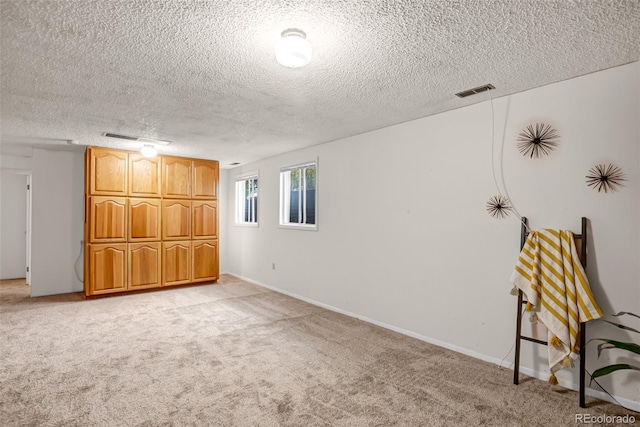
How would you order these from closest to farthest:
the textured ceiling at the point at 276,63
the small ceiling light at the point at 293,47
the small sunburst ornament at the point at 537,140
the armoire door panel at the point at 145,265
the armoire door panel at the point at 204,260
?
the textured ceiling at the point at 276,63, the small ceiling light at the point at 293,47, the small sunburst ornament at the point at 537,140, the armoire door panel at the point at 145,265, the armoire door panel at the point at 204,260

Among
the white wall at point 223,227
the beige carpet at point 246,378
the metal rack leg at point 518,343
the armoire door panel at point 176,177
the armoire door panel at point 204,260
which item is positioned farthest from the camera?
the white wall at point 223,227

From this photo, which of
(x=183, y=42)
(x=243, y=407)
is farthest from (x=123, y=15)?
(x=243, y=407)

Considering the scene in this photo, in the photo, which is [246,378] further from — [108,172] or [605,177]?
[108,172]

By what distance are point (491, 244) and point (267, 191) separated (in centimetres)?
394

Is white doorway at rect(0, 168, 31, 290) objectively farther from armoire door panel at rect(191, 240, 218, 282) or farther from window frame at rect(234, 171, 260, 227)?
window frame at rect(234, 171, 260, 227)

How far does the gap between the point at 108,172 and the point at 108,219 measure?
72 centimetres

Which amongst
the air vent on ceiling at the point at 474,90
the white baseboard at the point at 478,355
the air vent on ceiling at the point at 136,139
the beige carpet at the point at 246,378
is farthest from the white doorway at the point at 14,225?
the air vent on ceiling at the point at 474,90

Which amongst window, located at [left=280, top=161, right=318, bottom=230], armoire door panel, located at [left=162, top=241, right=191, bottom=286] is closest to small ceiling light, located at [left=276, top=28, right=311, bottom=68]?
window, located at [left=280, top=161, right=318, bottom=230]

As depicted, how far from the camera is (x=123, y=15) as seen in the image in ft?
5.63

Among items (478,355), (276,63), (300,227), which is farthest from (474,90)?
(300,227)

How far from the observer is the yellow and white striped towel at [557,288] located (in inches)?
89.1

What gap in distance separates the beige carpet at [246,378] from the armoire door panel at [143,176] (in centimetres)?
208

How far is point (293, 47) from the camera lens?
1.84 meters

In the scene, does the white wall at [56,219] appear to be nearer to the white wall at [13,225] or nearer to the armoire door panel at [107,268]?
the armoire door panel at [107,268]
